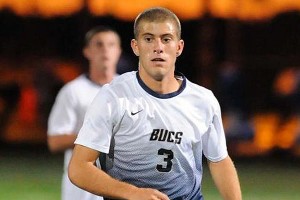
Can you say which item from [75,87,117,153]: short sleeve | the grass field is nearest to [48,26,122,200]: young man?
[75,87,117,153]: short sleeve

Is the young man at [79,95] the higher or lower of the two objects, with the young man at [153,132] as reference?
lower

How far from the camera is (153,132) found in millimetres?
5613

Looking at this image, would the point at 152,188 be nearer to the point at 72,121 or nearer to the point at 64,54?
the point at 72,121

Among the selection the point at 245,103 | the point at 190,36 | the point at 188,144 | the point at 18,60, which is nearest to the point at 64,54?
the point at 18,60

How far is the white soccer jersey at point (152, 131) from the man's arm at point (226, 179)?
0.11 m

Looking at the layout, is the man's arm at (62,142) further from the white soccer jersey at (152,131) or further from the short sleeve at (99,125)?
the short sleeve at (99,125)

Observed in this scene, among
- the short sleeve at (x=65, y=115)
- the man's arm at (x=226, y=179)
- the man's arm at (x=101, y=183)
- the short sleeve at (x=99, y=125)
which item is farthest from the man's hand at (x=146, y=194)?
the short sleeve at (x=65, y=115)

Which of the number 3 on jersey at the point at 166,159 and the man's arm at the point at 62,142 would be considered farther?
the man's arm at the point at 62,142

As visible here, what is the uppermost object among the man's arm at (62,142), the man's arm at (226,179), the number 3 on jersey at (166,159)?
the number 3 on jersey at (166,159)

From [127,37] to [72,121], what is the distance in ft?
45.6

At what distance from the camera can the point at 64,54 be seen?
22.5m

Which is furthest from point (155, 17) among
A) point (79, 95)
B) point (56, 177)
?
point (56, 177)

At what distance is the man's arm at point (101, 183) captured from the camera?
537cm

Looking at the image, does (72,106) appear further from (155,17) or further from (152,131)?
(155,17)
